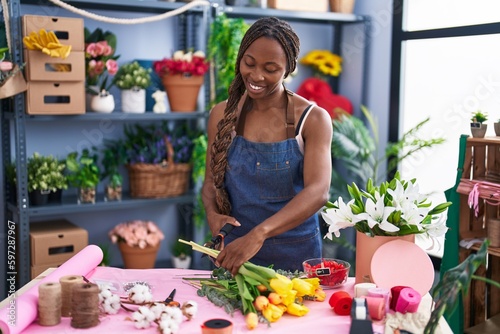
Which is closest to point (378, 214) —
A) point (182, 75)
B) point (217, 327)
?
point (217, 327)

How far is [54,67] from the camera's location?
3.65 m

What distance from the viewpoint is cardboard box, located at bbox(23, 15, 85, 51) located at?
3491 mm

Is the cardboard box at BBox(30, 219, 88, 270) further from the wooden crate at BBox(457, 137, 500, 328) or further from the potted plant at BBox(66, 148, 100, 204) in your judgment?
the wooden crate at BBox(457, 137, 500, 328)

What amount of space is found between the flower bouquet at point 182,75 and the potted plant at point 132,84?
0.14 m

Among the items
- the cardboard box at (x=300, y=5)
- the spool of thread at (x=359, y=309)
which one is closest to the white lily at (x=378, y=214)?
the spool of thread at (x=359, y=309)

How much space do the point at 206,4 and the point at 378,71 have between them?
1.34m

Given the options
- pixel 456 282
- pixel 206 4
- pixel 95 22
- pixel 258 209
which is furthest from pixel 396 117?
pixel 456 282

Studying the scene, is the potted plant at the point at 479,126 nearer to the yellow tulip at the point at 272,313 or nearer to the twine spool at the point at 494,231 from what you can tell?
the twine spool at the point at 494,231

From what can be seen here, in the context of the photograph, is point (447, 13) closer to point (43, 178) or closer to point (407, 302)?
point (43, 178)

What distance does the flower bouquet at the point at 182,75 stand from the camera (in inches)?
158

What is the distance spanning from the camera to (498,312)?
332 centimetres

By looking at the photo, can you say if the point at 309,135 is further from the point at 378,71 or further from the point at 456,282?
the point at 378,71

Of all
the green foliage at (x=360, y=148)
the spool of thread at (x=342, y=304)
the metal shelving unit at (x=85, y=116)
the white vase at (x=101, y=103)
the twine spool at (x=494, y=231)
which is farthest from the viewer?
the green foliage at (x=360, y=148)

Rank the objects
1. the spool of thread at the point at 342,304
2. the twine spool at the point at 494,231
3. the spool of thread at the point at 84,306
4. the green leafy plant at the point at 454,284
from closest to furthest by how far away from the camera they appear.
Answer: the green leafy plant at the point at 454,284, the spool of thread at the point at 84,306, the spool of thread at the point at 342,304, the twine spool at the point at 494,231
